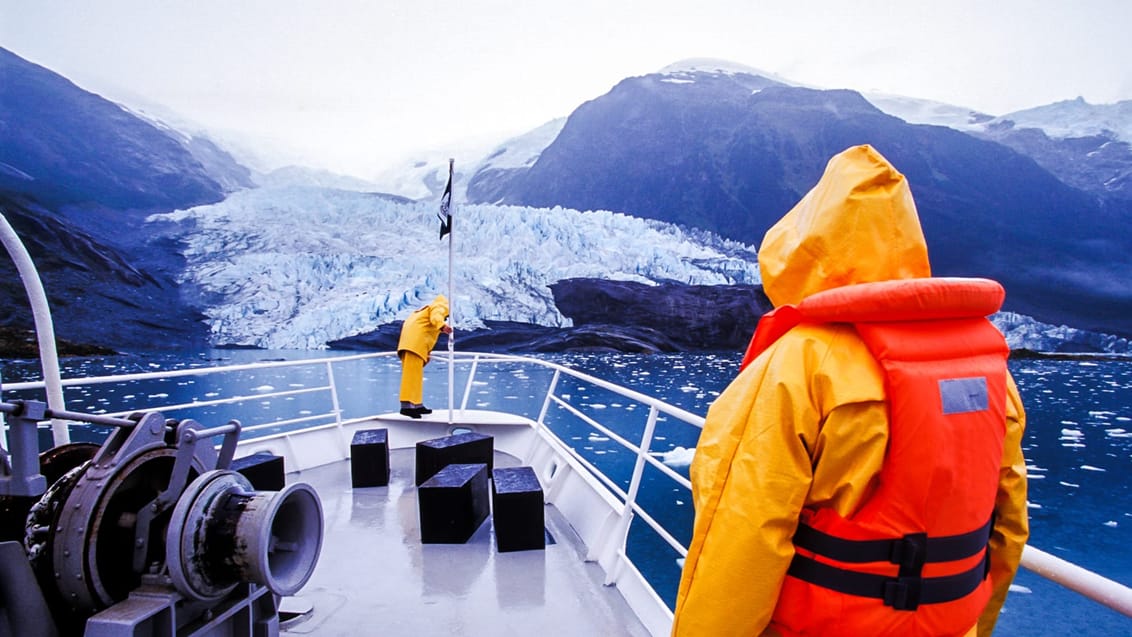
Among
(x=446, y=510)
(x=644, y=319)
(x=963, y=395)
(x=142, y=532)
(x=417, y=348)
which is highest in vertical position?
(x=963, y=395)

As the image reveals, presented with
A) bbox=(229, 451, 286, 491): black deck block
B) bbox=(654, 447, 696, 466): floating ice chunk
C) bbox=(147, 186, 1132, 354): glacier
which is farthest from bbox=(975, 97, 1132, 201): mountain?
bbox=(229, 451, 286, 491): black deck block

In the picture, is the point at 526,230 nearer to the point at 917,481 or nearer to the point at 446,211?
the point at 446,211

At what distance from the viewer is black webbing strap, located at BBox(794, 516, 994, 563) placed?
2.67ft

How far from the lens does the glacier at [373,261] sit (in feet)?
68.6

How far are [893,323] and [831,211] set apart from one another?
0.17 metres

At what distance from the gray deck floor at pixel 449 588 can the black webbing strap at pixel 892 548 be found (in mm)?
1428

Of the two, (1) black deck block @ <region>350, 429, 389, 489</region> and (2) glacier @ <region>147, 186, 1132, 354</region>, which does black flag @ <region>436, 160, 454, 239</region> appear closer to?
(1) black deck block @ <region>350, 429, 389, 489</region>

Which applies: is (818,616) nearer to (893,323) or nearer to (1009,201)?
(893,323)

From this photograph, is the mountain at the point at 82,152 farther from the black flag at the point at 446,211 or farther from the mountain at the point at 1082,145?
the mountain at the point at 1082,145

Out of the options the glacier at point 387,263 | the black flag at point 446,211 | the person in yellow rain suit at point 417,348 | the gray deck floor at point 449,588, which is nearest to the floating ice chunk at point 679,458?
the glacier at point 387,263

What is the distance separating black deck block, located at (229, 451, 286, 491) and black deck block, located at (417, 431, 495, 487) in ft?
2.47

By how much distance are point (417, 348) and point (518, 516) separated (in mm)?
2646

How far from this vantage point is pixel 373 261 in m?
23.3

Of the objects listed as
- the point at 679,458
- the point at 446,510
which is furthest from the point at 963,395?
the point at 679,458
